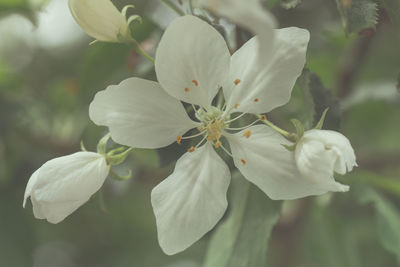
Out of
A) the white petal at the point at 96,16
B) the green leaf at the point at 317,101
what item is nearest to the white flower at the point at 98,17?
the white petal at the point at 96,16

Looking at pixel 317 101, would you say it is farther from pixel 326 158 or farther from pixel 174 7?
pixel 174 7

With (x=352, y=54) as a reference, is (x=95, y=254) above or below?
below

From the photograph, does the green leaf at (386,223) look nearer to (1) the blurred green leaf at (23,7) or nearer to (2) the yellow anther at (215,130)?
(2) the yellow anther at (215,130)

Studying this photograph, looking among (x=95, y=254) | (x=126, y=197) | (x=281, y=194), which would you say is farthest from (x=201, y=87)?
(x=95, y=254)

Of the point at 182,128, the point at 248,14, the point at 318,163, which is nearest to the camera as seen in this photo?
the point at 248,14

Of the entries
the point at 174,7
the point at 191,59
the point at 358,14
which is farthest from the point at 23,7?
the point at 358,14

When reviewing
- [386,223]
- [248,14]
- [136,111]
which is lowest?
[386,223]

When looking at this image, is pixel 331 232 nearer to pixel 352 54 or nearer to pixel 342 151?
pixel 352 54

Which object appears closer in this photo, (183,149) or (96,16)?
(96,16)
